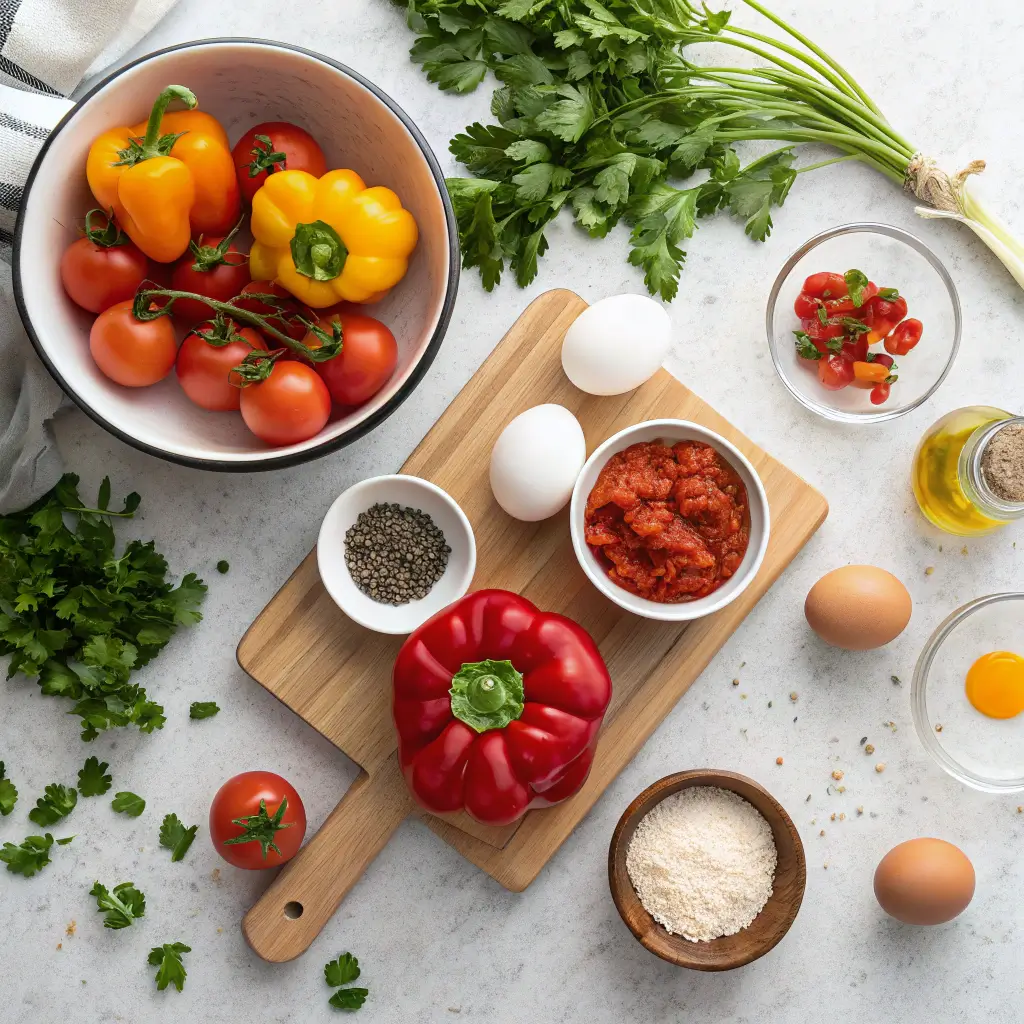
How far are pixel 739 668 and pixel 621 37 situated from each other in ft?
3.94

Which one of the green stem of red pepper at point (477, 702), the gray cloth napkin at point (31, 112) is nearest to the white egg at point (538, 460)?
the green stem of red pepper at point (477, 702)

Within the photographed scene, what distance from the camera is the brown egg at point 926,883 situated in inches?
69.6

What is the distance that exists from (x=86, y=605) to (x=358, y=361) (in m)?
0.72

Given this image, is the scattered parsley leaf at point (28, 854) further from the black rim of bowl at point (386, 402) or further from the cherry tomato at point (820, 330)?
the cherry tomato at point (820, 330)

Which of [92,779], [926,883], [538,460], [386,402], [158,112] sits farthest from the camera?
[92,779]

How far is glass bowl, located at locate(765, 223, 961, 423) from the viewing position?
6.11 ft

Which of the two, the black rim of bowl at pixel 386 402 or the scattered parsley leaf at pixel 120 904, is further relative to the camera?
the scattered parsley leaf at pixel 120 904

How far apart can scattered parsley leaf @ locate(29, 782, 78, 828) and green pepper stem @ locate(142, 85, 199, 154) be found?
1.21 meters

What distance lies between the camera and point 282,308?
62.4 inches

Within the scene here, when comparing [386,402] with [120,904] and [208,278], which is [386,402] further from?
[120,904]

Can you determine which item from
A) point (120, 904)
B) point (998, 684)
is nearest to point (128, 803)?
point (120, 904)

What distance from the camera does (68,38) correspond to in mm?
1706

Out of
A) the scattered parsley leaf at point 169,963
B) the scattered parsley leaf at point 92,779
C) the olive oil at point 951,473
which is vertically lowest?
the scattered parsley leaf at point 169,963

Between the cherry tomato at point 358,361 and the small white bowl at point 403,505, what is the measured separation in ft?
0.66
